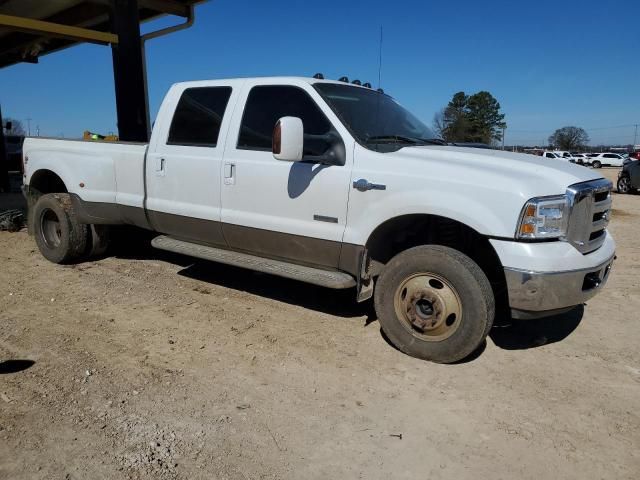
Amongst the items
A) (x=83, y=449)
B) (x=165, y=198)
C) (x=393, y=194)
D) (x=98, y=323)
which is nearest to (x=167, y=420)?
(x=83, y=449)

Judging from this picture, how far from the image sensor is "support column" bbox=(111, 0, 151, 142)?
8.89 meters

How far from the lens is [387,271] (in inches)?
149

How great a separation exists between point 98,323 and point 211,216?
4.40 feet

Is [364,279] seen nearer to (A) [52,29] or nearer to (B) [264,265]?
(B) [264,265]

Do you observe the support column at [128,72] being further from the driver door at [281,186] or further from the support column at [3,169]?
the support column at [3,169]

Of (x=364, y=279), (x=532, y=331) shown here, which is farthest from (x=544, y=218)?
(x=532, y=331)

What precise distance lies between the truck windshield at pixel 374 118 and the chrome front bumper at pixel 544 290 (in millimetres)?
1421

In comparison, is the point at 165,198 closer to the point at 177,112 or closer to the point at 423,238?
the point at 177,112

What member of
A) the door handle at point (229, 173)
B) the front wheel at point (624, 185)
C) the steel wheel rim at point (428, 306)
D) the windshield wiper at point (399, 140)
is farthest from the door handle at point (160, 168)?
the front wheel at point (624, 185)

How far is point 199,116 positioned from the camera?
479 centimetres

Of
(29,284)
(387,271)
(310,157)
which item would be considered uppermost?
(310,157)

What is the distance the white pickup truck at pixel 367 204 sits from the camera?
328cm

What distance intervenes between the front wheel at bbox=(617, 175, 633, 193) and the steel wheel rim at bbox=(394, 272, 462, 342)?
50.7 ft

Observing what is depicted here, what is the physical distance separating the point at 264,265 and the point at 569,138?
3517 inches
